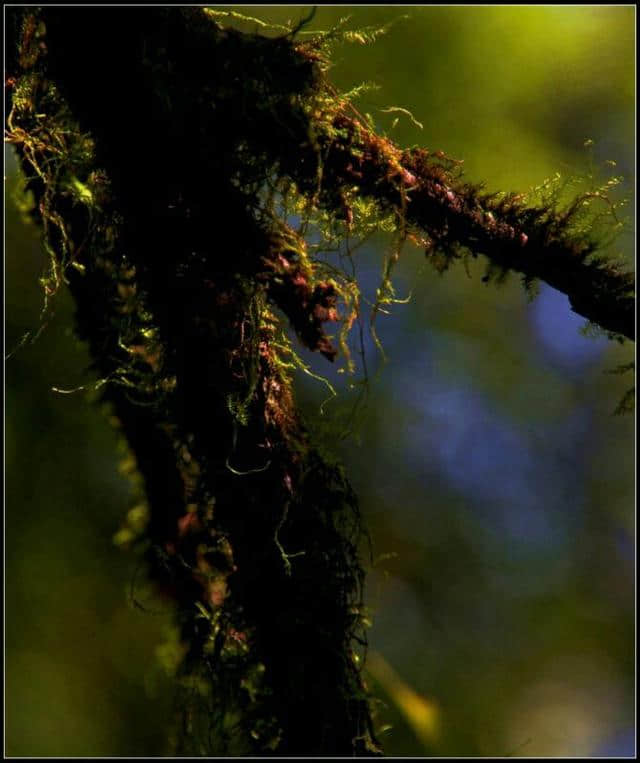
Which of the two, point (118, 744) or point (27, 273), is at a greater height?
point (27, 273)

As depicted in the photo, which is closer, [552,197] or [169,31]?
[169,31]

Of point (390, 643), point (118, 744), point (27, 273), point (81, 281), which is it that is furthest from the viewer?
point (390, 643)

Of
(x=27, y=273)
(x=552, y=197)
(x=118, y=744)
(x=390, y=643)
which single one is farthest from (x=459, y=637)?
(x=552, y=197)

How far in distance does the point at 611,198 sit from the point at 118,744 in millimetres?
2103

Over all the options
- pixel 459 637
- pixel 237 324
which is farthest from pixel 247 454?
pixel 459 637

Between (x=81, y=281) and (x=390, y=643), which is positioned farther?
(x=390, y=643)

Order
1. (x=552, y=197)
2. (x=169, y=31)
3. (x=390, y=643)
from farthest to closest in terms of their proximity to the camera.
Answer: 1. (x=390, y=643)
2. (x=552, y=197)
3. (x=169, y=31)

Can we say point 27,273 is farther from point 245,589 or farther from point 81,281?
point 245,589

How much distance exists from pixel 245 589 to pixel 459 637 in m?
2.18

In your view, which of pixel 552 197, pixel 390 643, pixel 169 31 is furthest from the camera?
pixel 390 643

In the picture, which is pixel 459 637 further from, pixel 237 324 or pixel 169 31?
pixel 169 31

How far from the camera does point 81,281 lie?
0.86 metres

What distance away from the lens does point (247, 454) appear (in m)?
0.66

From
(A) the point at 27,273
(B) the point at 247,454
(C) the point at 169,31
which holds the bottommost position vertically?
(A) the point at 27,273
